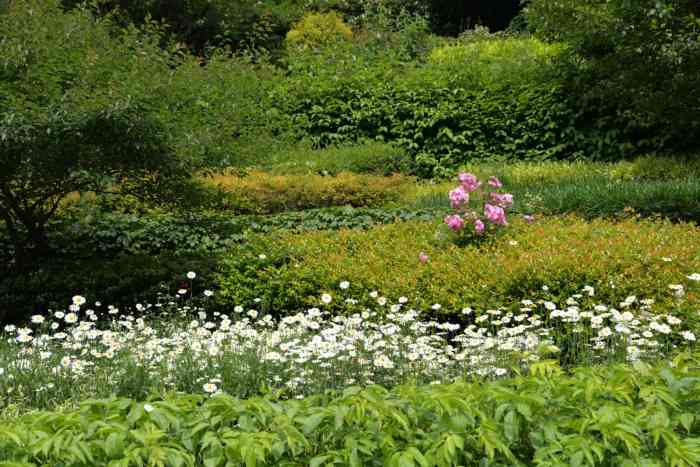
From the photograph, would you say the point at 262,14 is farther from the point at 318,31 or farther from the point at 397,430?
the point at 397,430

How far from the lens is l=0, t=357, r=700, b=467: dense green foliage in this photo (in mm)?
2506

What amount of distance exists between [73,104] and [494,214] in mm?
3592

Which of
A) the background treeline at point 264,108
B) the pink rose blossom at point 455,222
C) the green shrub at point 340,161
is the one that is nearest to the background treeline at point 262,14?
the background treeline at point 264,108

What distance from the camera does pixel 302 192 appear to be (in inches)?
460

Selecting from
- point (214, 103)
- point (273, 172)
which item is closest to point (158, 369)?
point (214, 103)

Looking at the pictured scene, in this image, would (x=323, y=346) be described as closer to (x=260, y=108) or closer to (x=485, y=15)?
(x=260, y=108)

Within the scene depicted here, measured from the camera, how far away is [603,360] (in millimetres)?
4859

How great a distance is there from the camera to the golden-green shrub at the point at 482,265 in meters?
5.96

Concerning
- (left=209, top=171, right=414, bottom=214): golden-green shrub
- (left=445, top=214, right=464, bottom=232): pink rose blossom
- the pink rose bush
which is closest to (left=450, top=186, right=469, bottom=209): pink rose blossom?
the pink rose bush

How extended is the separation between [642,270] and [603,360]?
136 centimetres

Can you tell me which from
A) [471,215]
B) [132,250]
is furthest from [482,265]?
[132,250]

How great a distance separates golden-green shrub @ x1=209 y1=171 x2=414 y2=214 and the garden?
40mm

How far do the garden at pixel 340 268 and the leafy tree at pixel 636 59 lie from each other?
47mm

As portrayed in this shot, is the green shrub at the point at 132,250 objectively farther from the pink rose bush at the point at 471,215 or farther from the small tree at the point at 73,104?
the pink rose bush at the point at 471,215
